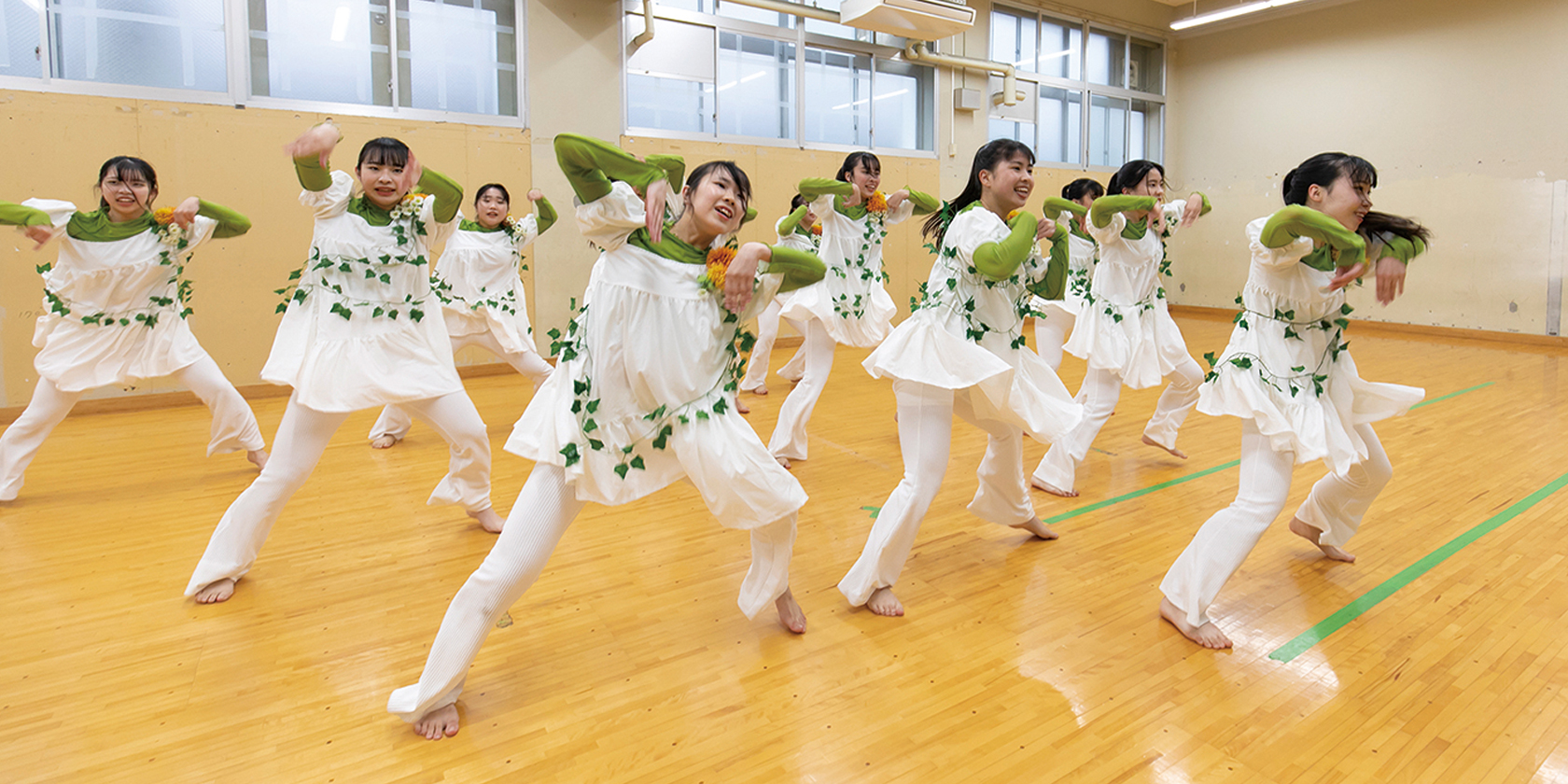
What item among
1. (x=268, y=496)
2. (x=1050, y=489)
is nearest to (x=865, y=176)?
(x=1050, y=489)

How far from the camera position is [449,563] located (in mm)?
3266

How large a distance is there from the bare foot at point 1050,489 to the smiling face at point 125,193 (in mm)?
4329

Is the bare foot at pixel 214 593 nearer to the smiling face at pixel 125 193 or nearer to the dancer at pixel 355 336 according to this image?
the dancer at pixel 355 336

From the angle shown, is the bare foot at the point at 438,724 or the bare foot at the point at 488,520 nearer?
the bare foot at the point at 438,724

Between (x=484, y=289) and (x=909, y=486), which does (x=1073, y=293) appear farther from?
(x=484, y=289)

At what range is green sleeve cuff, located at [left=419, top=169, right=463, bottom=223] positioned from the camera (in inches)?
120

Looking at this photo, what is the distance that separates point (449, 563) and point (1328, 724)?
285 cm

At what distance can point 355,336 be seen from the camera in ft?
10.0

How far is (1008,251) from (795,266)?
2.18 ft

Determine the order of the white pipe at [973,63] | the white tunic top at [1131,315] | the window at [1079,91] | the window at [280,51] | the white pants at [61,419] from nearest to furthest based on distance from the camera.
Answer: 1. the white pants at [61,419]
2. the white tunic top at [1131,315]
3. the window at [280,51]
4. the white pipe at [973,63]
5. the window at [1079,91]

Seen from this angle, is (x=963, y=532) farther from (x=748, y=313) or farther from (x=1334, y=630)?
(x=748, y=313)

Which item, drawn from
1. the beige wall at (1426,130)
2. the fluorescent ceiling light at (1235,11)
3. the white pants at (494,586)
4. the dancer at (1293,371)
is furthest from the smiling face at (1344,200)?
the beige wall at (1426,130)

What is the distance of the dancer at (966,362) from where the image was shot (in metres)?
2.73

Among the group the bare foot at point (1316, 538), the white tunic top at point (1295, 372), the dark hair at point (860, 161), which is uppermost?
the dark hair at point (860, 161)
